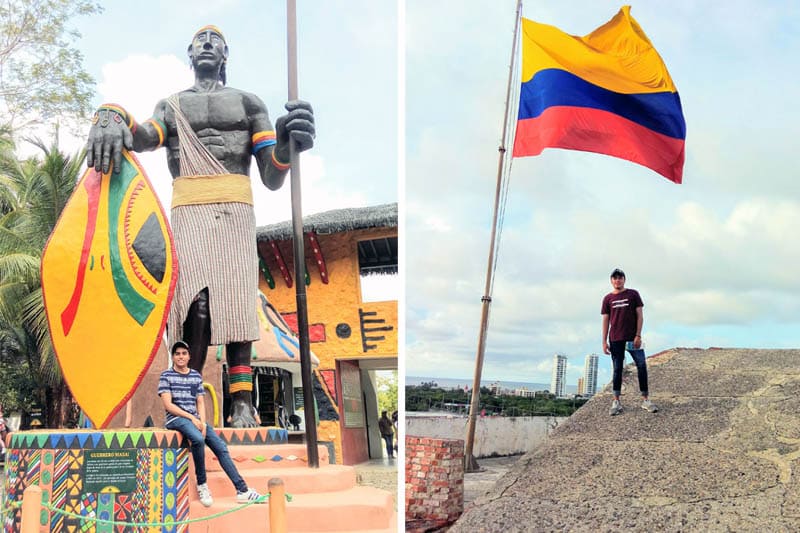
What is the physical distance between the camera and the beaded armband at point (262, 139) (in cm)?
646

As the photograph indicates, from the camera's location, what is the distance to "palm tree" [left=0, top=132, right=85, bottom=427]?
1209 cm

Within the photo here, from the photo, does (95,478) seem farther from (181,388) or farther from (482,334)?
(482,334)

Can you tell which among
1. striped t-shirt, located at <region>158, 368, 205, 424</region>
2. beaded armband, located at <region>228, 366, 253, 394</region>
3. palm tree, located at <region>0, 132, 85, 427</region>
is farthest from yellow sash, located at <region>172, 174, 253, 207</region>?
palm tree, located at <region>0, 132, 85, 427</region>

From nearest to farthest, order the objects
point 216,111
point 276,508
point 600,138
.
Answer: point 276,508, point 216,111, point 600,138

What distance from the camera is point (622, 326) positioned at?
22.1 feet

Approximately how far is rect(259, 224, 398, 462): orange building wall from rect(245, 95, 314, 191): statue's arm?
358 inches

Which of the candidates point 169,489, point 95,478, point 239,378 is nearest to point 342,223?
point 239,378

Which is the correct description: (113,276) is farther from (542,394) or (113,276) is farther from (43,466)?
(542,394)

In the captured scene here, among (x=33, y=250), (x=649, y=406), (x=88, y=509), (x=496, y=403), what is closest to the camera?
(x=88, y=509)

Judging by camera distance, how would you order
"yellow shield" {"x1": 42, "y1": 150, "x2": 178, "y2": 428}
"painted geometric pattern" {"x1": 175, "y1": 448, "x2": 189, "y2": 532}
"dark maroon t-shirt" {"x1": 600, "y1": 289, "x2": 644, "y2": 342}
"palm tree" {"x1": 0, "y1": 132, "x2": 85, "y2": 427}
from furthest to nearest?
"palm tree" {"x1": 0, "y1": 132, "x2": 85, "y2": 427} → "dark maroon t-shirt" {"x1": 600, "y1": 289, "x2": 644, "y2": 342} → "yellow shield" {"x1": 42, "y1": 150, "x2": 178, "y2": 428} → "painted geometric pattern" {"x1": 175, "y1": 448, "x2": 189, "y2": 532}

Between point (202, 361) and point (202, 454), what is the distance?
1.25 m

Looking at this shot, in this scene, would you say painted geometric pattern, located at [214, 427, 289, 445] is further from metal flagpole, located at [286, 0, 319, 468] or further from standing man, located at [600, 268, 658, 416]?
standing man, located at [600, 268, 658, 416]

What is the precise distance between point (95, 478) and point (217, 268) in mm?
1946

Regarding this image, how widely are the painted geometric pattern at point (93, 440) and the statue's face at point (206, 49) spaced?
3.18 meters
